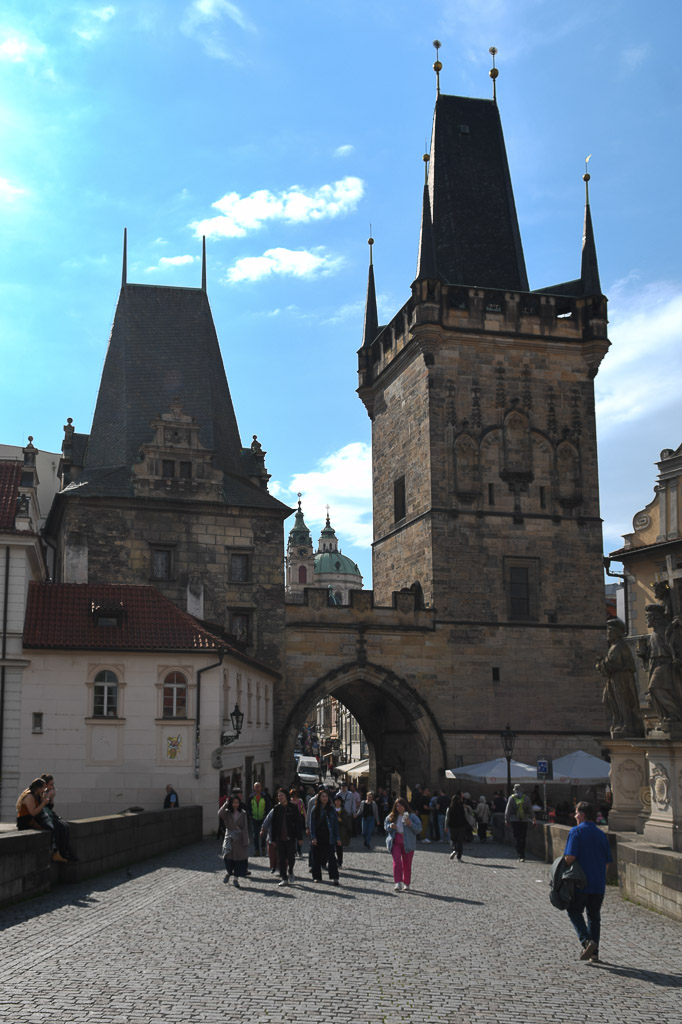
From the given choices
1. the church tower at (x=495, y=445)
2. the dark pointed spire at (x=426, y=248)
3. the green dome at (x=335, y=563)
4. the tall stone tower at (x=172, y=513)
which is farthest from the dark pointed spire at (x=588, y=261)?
the green dome at (x=335, y=563)

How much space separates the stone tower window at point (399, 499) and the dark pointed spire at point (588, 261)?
29.3 feet

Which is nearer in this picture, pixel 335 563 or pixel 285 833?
pixel 285 833

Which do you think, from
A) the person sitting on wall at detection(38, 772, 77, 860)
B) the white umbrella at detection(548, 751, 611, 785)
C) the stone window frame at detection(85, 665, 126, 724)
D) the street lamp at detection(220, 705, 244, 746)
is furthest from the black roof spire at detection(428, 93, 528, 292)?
the person sitting on wall at detection(38, 772, 77, 860)

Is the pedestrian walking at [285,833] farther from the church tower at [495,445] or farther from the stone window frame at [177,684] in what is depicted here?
the church tower at [495,445]

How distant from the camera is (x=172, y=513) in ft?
113

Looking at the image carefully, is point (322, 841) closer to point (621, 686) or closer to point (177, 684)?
point (621, 686)

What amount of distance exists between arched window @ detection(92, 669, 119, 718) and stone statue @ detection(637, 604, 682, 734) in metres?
12.0

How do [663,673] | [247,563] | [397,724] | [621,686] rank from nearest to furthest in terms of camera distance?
[663,673] < [621,686] < [247,563] < [397,724]

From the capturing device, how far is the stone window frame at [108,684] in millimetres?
23297

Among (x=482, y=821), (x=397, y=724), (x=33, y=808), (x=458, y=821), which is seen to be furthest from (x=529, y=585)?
(x=33, y=808)

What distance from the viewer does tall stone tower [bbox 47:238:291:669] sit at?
111ft

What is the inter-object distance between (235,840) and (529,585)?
24278 millimetres

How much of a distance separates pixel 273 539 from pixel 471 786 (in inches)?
379

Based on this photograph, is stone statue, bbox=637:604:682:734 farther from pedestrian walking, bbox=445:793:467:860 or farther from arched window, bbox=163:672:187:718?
arched window, bbox=163:672:187:718
